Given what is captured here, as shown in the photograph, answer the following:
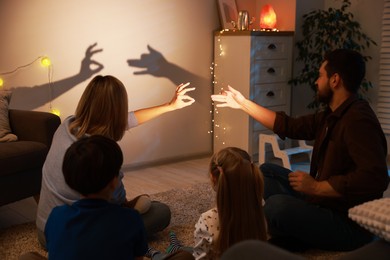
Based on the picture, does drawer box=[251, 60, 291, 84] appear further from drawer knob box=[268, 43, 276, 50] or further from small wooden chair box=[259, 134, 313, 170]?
small wooden chair box=[259, 134, 313, 170]

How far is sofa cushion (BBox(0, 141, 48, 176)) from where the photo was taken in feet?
8.15

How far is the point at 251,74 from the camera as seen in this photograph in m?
3.86

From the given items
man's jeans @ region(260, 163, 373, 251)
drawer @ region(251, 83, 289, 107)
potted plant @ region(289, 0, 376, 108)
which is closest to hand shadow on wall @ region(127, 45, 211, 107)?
drawer @ region(251, 83, 289, 107)

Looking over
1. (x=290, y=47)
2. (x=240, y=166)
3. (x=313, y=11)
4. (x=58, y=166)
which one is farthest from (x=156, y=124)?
(x=240, y=166)

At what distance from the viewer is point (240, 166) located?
172 cm

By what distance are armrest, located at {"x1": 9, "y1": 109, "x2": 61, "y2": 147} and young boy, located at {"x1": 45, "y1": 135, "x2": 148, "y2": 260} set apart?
1478 mm

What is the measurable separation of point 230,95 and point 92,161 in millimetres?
1395

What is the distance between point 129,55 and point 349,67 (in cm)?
204

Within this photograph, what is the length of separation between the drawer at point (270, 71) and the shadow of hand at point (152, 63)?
74 cm

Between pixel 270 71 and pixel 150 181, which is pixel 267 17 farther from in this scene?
pixel 150 181

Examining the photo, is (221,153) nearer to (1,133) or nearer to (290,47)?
(1,133)

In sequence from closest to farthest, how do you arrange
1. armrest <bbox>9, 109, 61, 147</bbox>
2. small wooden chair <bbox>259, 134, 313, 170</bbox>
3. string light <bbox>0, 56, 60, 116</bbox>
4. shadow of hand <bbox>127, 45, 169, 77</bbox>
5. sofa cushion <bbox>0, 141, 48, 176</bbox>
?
sofa cushion <bbox>0, 141, 48, 176</bbox> → armrest <bbox>9, 109, 61, 147</bbox> → string light <bbox>0, 56, 60, 116</bbox> → small wooden chair <bbox>259, 134, 313, 170</bbox> → shadow of hand <bbox>127, 45, 169, 77</bbox>

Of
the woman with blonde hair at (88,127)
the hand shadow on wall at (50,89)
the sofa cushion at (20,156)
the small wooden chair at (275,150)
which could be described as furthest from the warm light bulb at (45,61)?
the small wooden chair at (275,150)

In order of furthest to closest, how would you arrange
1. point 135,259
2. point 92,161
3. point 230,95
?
point 230,95, point 135,259, point 92,161
